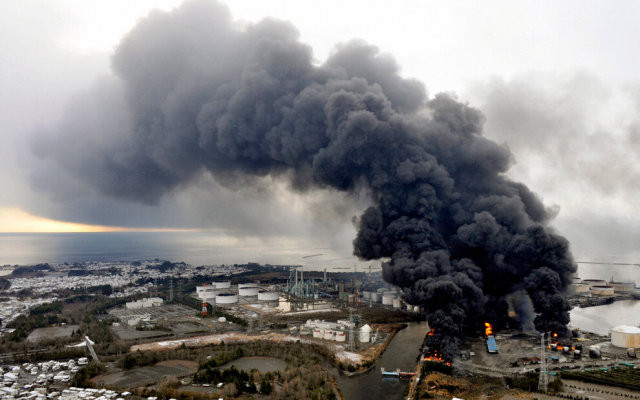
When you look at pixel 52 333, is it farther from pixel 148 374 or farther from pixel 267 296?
pixel 267 296

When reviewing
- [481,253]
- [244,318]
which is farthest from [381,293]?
[481,253]

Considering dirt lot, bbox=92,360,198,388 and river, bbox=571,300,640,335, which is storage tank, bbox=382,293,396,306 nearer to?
river, bbox=571,300,640,335

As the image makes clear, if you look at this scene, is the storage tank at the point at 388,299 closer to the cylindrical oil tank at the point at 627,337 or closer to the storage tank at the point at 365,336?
the storage tank at the point at 365,336

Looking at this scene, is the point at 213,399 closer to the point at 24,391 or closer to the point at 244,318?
the point at 24,391

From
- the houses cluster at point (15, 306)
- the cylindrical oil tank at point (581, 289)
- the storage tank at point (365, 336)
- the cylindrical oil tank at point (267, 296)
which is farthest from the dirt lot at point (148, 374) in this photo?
the cylindrical oil tank at point (581, 289)

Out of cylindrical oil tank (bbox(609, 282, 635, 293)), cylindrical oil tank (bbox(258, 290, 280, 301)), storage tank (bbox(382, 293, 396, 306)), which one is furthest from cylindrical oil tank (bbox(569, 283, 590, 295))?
cylindrical oil tank (bbox(258, 290, 280, 301))

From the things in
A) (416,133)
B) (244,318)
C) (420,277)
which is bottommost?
(244,318)
